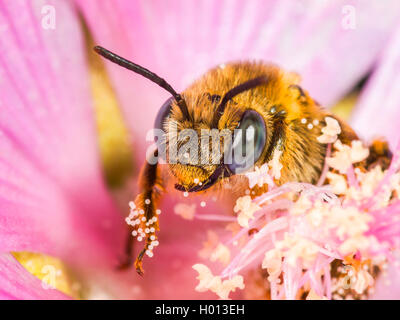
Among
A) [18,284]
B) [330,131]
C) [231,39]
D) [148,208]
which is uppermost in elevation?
[231,39]

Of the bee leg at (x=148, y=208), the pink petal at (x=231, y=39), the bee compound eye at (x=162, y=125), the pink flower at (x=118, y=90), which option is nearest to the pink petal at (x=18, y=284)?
the pink flower at (x=118, y=90)

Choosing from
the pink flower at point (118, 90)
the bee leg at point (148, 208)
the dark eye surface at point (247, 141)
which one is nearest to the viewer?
the dark eye surface at point (247, 141)

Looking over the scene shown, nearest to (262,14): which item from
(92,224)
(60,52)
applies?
(60,52)

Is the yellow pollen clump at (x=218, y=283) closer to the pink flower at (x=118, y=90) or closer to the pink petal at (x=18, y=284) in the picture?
the pink flower at (x=118, y=90)

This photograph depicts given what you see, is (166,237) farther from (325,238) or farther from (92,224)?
(325,238)

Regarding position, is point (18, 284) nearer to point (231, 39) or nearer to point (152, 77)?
point (152, 77)

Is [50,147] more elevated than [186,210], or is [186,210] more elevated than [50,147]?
[50,147]

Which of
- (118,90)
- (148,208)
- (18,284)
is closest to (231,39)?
(118,90)
